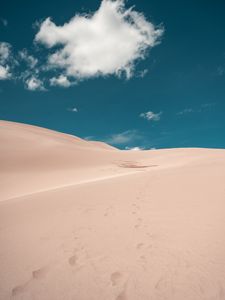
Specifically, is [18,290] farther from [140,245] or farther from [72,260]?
[140,245]

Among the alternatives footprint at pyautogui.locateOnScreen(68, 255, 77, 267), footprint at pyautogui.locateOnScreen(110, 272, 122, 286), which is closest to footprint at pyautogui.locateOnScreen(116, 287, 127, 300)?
footprint at pyautogui.locateOnScreen(110, 272, 122, 286)

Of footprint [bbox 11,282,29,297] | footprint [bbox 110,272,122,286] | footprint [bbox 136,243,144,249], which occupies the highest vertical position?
footprint [bbox 136,243,144,249]

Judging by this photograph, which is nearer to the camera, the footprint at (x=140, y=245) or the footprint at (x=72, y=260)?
the footprint at (x=72, y=260)

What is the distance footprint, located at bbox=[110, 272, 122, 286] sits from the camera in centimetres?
242

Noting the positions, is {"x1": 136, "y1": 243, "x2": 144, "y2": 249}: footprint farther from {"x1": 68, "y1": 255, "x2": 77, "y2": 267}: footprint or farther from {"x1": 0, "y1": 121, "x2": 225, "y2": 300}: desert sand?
{"x1": 68, "y1": 255, "x2": 77, "y2": 267}: footprint

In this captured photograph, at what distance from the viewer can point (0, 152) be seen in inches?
645

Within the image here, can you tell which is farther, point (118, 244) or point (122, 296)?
point (118, 244)

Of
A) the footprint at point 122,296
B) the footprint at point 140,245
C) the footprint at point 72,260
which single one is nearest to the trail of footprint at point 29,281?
the footprint at point 72,260

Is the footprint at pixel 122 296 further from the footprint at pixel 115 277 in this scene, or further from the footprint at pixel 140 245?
the footprint at pixel 140 245

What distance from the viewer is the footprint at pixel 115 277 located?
2.42 m

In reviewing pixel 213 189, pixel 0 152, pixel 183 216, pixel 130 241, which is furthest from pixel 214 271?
pixel 0 152

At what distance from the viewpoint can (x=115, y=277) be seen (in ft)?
8.22

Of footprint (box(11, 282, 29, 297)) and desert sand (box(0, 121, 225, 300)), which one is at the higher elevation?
desert sand (box(0, 121, 225, 300))

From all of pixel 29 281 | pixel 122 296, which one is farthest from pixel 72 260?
pixel 122 296
